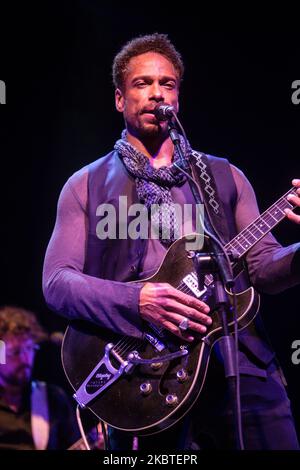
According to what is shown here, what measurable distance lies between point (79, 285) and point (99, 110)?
3.07 metres

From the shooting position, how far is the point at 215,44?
5293 millimetres

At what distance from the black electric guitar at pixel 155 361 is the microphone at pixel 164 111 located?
590mm

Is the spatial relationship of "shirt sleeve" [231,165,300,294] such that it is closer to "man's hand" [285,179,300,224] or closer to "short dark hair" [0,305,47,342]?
"man's hand" [285,179,300,224]

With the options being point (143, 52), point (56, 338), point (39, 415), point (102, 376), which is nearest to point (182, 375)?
point (102, 376)

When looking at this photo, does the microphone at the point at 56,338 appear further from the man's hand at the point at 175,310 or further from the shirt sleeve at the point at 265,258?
the man's hand at the point at 175,310

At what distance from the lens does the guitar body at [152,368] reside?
276 cm

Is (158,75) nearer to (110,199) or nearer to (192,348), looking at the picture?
(110,199)

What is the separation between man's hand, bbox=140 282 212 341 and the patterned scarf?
0.43 metres

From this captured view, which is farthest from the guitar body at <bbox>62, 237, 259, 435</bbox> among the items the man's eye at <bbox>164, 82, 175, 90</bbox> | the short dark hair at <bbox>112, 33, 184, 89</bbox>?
the short dark hair at <bbox>112, 33, 184, 89</bbox>

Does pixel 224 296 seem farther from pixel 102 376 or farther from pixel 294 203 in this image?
pixel 102 376

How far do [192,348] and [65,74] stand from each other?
3672 millimetres

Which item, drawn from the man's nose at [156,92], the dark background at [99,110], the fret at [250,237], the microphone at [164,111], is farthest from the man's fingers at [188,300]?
the dark background at [99,110]

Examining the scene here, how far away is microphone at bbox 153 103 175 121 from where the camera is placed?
2.86 m

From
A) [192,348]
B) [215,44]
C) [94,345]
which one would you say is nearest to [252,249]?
[192,348]
